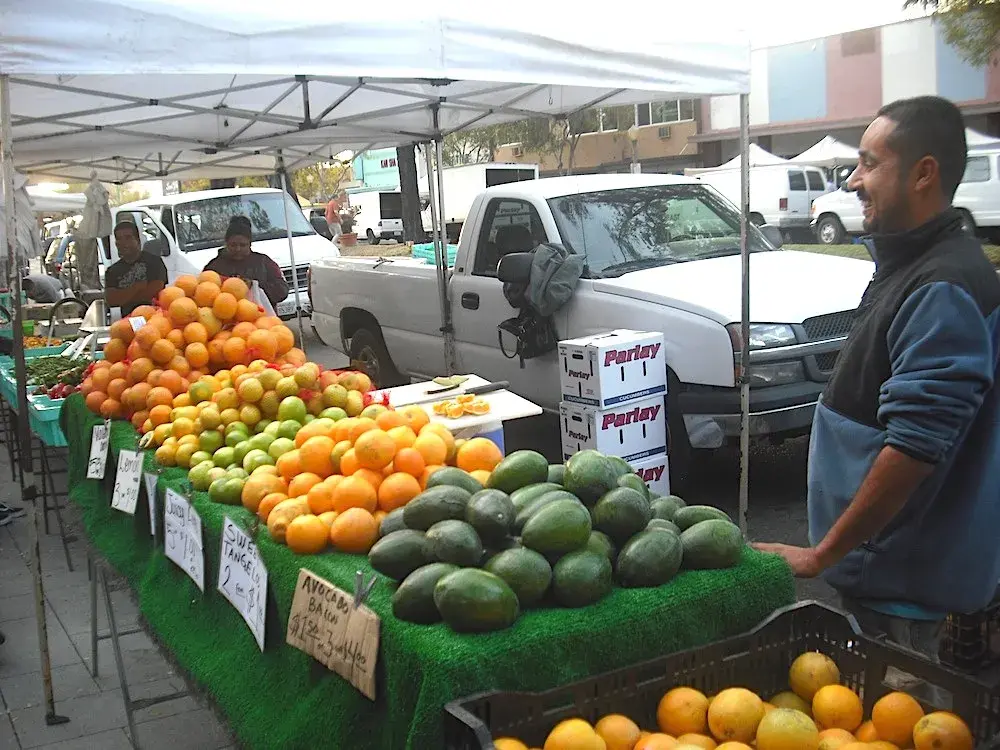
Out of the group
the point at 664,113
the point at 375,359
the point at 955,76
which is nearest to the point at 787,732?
the point at 375,359

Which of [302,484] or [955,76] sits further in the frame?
[955,76]

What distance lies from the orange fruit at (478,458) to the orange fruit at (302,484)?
0.46 metres

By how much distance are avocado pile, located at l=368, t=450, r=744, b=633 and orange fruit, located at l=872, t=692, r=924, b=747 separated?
1.83ft

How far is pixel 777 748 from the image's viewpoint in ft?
6.09

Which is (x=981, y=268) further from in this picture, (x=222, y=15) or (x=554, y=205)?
(x=554, y=205)

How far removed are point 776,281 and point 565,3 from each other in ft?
8.65

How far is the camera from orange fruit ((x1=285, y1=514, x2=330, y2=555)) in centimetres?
270

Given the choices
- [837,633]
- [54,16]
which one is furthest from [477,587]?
[54,16]

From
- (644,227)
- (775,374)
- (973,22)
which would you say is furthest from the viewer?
(973,22)

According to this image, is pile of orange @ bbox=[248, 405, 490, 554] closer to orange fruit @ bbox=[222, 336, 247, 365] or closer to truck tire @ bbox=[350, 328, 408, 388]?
orange fruit @ bbox=[222, 336, 247, 365]

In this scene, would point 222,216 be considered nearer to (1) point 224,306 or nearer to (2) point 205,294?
(2) point 205,294

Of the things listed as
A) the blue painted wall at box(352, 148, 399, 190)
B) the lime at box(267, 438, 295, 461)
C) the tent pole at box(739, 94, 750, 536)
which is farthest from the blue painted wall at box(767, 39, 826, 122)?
the lime at box(267, 438, 295, 461)

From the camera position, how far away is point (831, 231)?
27.2 m

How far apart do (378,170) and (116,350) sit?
4353 cm
